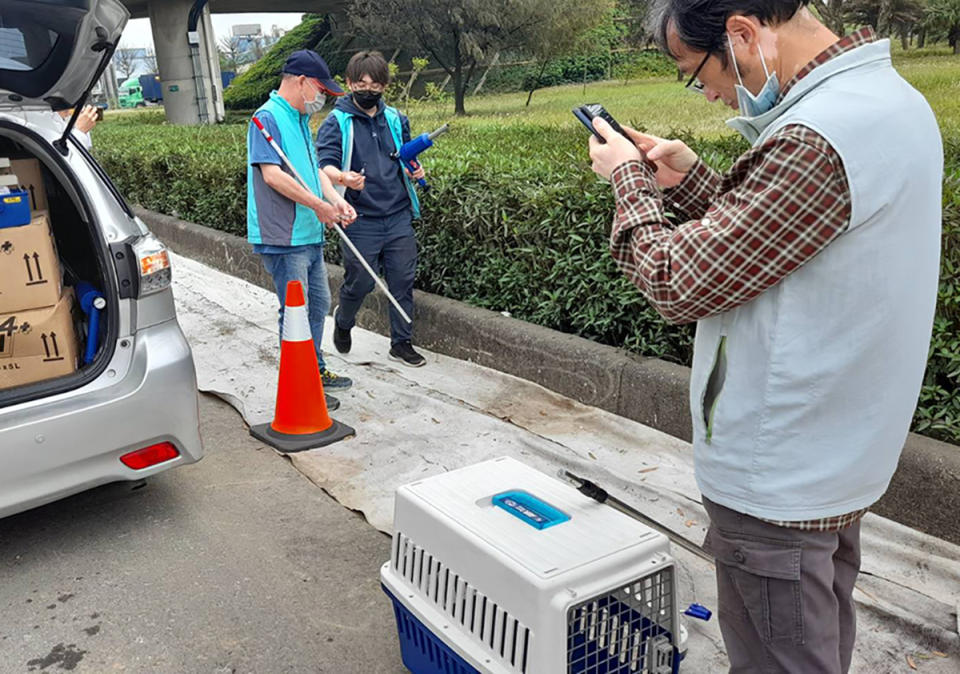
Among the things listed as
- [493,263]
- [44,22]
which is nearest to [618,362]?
[493,263]

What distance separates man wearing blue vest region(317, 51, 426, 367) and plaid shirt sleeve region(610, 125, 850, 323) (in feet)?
11.7

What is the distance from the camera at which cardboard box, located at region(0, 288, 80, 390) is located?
3.35 m

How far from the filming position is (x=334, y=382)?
521 centimetres

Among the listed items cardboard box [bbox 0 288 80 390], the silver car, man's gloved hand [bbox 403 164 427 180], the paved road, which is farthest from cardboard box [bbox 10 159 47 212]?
man's gloved hand [bbox 403 164 427 180]

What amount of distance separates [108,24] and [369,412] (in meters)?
2.30

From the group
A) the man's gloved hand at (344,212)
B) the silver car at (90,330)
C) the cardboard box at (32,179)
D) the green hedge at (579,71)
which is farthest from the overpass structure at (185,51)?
the silver car at (90,330)

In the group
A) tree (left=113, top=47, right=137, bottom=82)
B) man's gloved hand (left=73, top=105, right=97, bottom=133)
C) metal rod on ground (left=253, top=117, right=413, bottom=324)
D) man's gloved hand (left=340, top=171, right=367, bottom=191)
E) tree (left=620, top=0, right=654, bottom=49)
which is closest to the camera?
metal rod on ground (left=253, top=117, right=413, bottom=324)

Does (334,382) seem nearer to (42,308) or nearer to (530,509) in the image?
(42,308)

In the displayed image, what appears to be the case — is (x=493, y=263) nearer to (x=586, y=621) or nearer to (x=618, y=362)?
(x=618, y=362)

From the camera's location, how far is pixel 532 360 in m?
4.98

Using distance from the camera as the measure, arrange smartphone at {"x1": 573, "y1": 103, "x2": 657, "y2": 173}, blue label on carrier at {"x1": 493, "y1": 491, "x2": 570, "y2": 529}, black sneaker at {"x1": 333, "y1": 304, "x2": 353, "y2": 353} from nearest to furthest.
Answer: smartphone at {"x1": 573, "y1": 103, "x2": 657, "y2": 173} → blue label on carrier at {"x1": 493, "y1": 491, "x2": 570, "y2": 529} → black sneaker at {"x1": 333, "y1": 304, "x2": 353, "y2": 353}

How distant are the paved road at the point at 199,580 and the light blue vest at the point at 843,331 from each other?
5.26ft

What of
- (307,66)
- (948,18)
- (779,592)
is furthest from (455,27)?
(779,592)

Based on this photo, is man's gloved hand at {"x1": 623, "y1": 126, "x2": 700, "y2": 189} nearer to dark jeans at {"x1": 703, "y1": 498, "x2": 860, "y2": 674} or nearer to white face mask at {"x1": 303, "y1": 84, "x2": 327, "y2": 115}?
dark jeans at {"x1": 703, "y1": 498, "x2": 860, "y2": 674}
